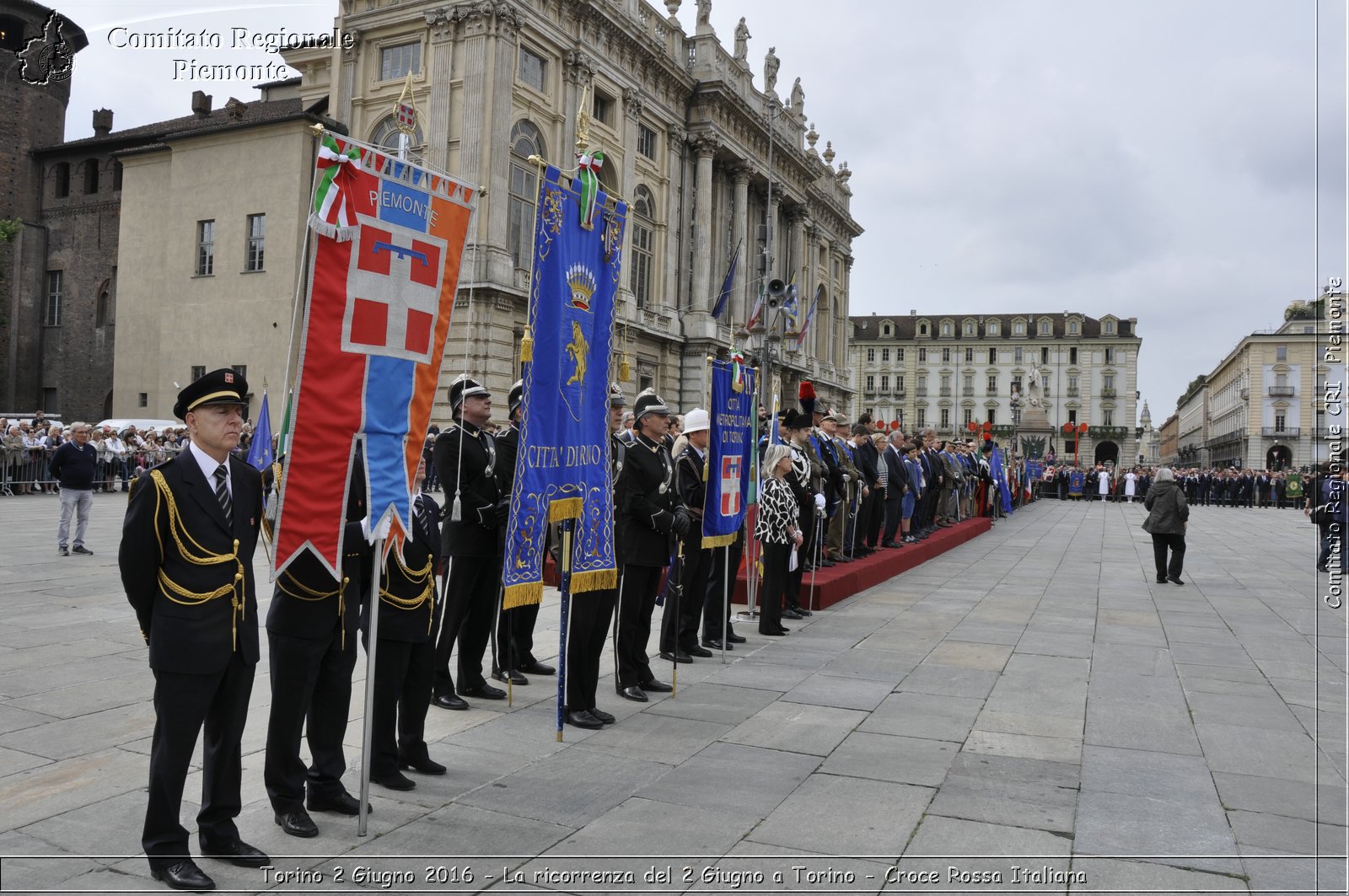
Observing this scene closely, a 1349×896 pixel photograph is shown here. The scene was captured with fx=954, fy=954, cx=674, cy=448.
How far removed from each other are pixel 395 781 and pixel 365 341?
2.27 meters

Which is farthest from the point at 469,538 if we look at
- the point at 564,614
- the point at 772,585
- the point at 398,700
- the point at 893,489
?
the point at 893,489

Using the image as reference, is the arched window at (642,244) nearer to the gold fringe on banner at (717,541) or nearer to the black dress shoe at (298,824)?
the gold fringe on banner at (717,541)

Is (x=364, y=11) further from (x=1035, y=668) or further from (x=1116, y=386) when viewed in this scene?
(x=1116, y=386)

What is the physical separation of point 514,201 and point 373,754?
89.9 feet

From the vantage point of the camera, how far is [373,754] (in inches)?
197

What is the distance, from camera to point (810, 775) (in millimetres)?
5391

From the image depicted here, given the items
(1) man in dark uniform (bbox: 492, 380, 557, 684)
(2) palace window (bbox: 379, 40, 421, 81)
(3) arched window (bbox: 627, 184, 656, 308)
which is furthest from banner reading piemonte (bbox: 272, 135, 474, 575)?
(3) arched window (bbox: 627, 184, 656, 308)

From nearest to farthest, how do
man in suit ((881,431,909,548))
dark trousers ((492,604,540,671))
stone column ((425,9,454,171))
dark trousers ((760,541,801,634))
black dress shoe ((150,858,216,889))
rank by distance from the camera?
1. black dress shoe ((150,858,216,889))
2. dark trousers ((492,604,540,671))
3. dark trousers ((760,541,801,634))
4. man in suit ((881,431,909,548))
5. stone column ((425,9,454,171))

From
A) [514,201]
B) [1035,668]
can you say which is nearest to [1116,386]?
[514,201]

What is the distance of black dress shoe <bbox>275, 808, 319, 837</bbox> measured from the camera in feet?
14.2

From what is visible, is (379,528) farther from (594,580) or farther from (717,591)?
(717,591)

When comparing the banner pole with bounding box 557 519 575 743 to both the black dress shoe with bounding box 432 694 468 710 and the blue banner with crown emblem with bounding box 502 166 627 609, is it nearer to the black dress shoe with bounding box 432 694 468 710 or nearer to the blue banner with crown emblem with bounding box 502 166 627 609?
the blue banner with crown emblem with bounding box 502 166 627 609

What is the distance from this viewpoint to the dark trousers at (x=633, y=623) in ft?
23.5

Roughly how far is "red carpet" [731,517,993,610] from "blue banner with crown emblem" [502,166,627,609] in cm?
540
